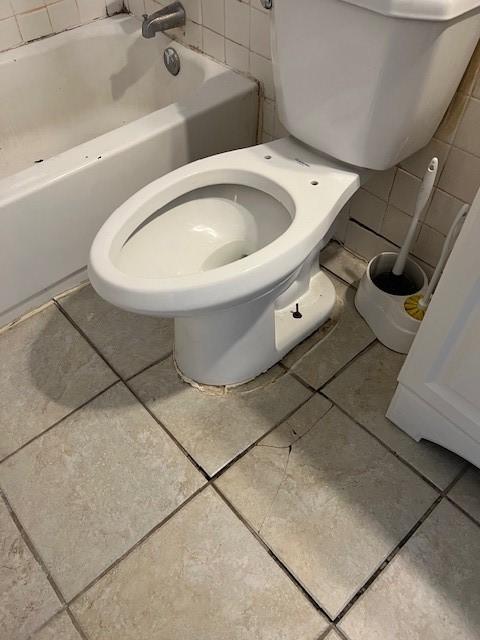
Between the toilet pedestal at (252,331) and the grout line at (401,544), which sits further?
the toilet pedestal at (252,331)

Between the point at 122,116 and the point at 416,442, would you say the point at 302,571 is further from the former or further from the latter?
the point at 122,116


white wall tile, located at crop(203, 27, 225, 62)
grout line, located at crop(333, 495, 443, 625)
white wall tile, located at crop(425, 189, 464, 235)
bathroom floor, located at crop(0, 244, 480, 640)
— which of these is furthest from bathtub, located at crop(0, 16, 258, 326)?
grout line, located at crop(333, 495, 443, 625)

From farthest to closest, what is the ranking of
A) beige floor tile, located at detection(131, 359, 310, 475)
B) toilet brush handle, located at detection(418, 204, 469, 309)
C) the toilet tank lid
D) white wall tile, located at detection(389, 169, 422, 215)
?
white wall tile, located at detection(389, 169, 422, 215), beige floor tile, located at detection(131, 359, 310, 475), toilet brush handle, located at detection(418, 204, 469, 309), the toilet tank lid

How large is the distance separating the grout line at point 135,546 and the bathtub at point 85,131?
64cm

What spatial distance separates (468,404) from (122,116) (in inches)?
54.4

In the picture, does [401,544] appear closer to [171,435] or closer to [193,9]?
[171,435]

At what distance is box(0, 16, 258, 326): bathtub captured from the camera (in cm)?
117

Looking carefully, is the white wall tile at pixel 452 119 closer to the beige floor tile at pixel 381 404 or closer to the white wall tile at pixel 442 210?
the white wall tile at pixel 442 210

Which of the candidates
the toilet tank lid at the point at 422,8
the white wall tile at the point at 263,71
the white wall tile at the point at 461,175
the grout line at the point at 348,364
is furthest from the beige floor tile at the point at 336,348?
the toilet tank lid at the point at 422,8

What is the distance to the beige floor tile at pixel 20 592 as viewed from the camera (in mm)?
885

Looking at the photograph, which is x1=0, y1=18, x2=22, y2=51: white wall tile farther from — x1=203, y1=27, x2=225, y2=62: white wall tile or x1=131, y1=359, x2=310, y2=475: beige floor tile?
x1=131, y1=359, x2=310, y2=475: beige floor tile

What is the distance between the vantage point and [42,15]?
A: 149cm

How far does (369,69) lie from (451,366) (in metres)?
0.52

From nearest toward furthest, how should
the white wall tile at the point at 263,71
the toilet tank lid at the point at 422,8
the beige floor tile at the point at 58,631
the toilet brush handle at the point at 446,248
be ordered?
the toilet tank lid at the point at 422,8, the beige floor tile at the point at 58,631, the toilet brush handle at the point at 446,248, the white wall tile at the point at 263,71
